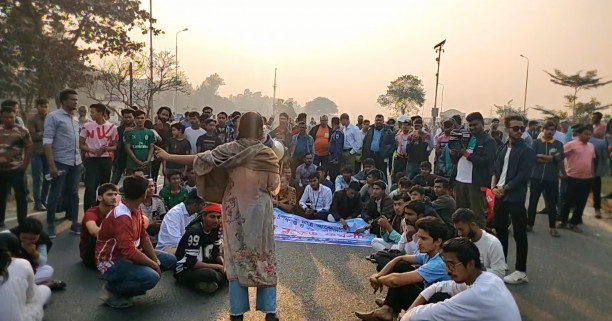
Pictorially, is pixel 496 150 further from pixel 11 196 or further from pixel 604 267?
pixel 11 196

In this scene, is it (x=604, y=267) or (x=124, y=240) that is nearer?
(x=124, y=240)

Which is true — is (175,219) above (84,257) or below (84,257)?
above

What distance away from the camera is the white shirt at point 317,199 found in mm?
8672

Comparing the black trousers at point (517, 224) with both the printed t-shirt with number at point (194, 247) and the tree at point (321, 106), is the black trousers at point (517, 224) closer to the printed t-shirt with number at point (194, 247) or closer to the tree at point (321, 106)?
the printed t-shirt with number at point (194, 247)

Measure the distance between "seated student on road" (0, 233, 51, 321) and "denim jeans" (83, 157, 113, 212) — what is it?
3.48 m

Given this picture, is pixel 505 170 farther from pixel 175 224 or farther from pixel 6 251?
pixel 6 251

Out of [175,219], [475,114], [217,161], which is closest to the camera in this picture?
[217,161]

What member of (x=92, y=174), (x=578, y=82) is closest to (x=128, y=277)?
(x=92, y=174)

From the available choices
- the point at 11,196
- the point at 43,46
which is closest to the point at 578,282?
the point at 11,196

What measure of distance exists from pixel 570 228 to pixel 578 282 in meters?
3.00

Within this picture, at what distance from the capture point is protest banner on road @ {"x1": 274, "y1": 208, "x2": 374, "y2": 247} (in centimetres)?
A: 725

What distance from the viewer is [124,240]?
4090 mm

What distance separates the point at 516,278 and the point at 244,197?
356 centimetres

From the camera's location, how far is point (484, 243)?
4.34 m
